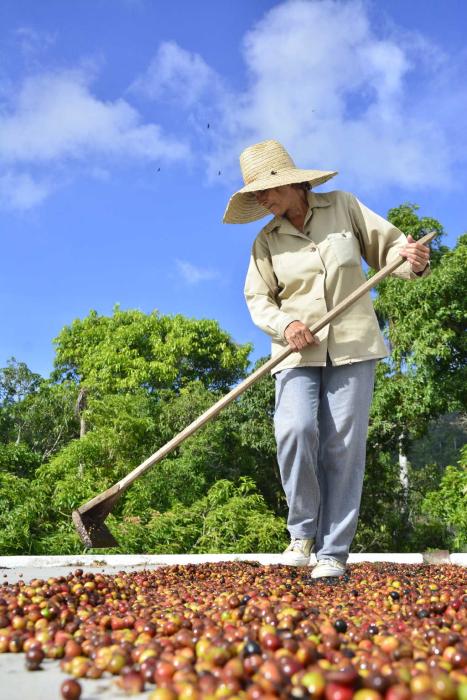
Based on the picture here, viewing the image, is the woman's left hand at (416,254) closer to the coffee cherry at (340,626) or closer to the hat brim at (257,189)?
the hat brim at (257,189)

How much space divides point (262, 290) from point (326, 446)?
94 centimetres

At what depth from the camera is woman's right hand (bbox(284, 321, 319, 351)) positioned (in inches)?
131

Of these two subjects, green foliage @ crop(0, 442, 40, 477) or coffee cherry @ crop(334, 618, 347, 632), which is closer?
coffee cherry @ crop(334, 618, 347, 632)

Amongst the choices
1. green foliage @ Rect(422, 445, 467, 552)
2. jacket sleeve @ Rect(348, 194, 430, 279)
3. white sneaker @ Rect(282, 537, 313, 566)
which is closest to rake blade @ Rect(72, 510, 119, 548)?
white sneaker @ Rect(282, 537, 313, 566)

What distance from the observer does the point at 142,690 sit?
1504 millimetres

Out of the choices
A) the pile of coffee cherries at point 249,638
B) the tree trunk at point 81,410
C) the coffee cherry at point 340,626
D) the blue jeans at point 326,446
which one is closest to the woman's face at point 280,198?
the blue jeans at point 326,446

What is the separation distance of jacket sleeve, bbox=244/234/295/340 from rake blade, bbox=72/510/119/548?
Answer: 5.32 ft

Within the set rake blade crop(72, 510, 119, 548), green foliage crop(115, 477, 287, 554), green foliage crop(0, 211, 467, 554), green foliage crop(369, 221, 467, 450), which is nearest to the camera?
rake blade crop(72, 510, 119, 548)

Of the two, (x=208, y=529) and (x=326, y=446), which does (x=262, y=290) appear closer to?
(x=326, y=446)

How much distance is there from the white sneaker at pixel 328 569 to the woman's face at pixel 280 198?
1890mm

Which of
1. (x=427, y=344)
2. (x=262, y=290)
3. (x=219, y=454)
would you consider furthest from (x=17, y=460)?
(x=262, y=290)

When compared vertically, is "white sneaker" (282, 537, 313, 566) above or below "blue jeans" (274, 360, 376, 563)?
below

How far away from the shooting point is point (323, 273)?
3.57 meters

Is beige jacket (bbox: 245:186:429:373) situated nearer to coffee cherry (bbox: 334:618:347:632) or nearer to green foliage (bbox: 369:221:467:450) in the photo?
coffee cherry (bbox: 334:618:347:632)
